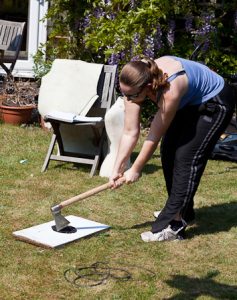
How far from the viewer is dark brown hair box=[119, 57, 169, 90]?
379 centimetres

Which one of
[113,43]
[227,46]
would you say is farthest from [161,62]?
[227,46]

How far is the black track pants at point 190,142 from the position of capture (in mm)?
4348

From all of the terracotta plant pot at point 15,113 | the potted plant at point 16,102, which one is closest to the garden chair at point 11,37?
the potted plant at point 16,102

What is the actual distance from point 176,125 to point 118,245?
95cm

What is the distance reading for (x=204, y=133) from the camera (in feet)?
14.3

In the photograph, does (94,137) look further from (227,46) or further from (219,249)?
(227,46)

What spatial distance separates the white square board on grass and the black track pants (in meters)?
0.48

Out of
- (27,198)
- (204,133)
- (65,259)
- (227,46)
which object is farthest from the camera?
(227,46)

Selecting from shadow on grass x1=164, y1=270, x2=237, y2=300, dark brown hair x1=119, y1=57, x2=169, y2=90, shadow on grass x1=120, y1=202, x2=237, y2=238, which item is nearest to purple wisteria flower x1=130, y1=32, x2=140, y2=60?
shadow on grass x1=120, y1=202, x2=237, y2=238

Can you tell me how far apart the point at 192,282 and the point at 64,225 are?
1.12m

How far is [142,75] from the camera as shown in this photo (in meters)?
3.80

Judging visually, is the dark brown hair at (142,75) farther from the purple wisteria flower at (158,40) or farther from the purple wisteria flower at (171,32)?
the purple wisteria flower at (171,32)

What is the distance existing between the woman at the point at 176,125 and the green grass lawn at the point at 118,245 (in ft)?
0.92

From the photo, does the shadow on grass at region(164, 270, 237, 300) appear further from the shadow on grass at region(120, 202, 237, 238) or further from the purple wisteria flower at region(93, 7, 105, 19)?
the purple wisteria flower at region(93, 7, 105, 19)
